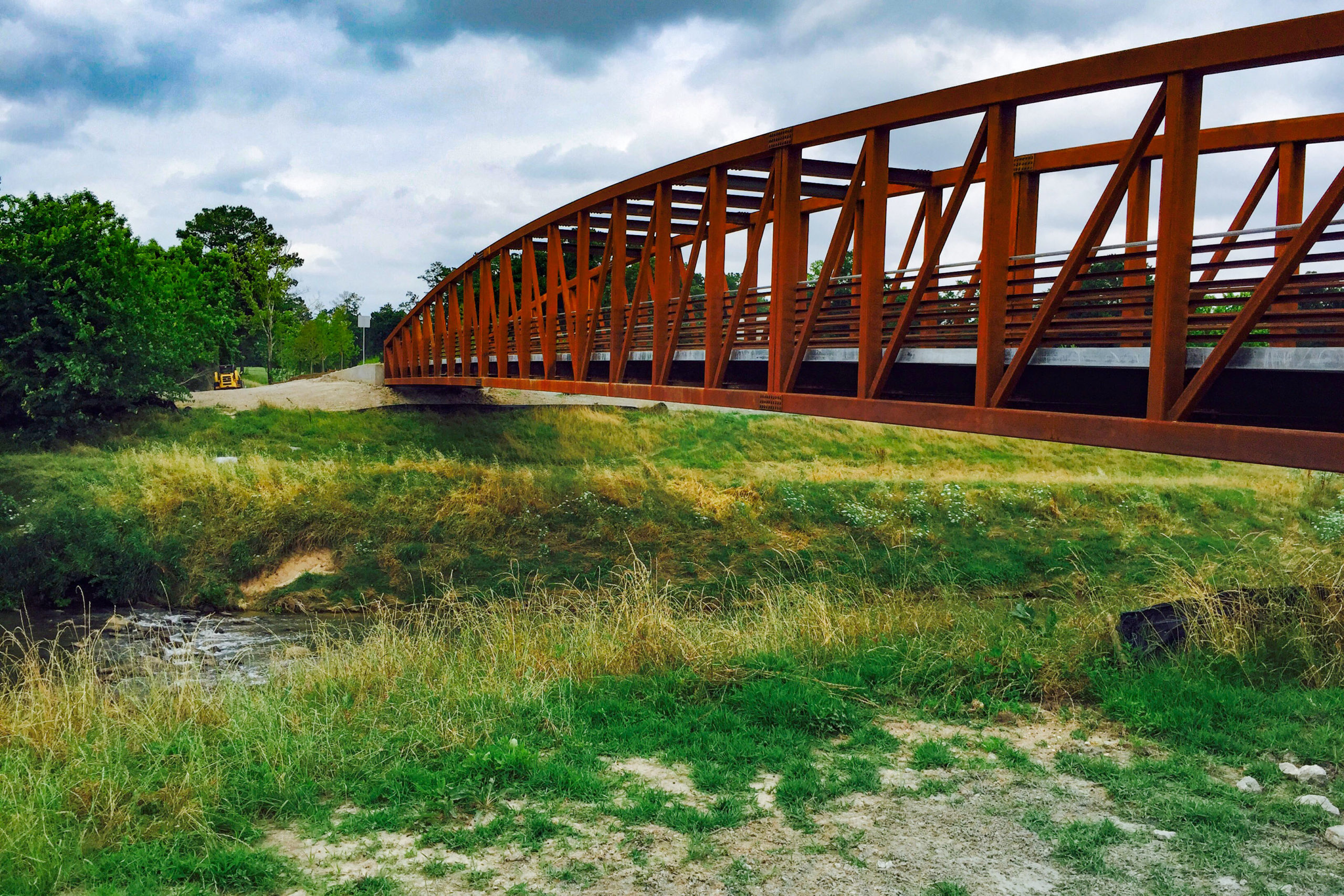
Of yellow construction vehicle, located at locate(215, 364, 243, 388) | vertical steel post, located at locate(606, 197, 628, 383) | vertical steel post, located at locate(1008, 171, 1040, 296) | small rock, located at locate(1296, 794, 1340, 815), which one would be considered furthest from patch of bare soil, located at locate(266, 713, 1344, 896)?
yellow construction vehicle, located at locate(215, 364, 243, 388)

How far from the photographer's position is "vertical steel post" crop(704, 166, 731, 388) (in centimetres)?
1595

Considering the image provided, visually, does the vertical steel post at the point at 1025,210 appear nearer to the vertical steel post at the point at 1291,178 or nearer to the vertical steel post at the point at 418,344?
the vertical steel post at the point at 1291,178

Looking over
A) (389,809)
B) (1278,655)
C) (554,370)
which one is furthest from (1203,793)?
(554,370)

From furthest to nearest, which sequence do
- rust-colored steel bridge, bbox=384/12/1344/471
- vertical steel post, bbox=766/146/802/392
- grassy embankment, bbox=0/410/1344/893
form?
vertical steel post, bbox=766/146/802/392
rust-colored steel bridge, bbox=384/12/1344/471
grassy embankment, bbox=0/410/1344/893

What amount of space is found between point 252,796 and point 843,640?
5161mm

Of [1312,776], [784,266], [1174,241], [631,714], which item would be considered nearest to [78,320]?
[784,266]

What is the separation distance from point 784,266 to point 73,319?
85.0 ft

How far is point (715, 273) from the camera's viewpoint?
55.5ft

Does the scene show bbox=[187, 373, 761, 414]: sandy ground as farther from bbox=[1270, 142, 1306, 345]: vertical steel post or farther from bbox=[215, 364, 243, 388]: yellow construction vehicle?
bbox=[1270, 142, 1306, 345]: vertical steel post

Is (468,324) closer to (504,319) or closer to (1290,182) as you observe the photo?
(504,319)

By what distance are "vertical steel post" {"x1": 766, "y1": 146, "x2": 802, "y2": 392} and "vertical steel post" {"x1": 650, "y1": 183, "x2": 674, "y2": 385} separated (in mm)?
3682

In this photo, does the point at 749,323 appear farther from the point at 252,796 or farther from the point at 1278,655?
the point at 252,796

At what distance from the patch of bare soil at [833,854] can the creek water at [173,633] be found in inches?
338

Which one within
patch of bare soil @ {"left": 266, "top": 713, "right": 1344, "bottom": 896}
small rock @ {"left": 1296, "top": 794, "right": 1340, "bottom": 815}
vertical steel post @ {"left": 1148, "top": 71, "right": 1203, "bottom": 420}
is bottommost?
patch of bare soil @ {"left": 266, "top": 713, "right": 1344, "bottom": 896}
